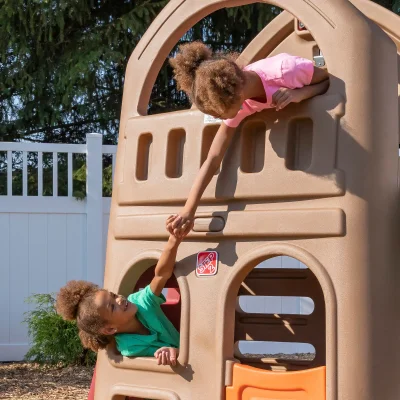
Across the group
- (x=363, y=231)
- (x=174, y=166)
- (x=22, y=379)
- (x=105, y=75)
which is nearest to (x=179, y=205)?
(x=174, y=166)

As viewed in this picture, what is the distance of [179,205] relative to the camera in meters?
3.09

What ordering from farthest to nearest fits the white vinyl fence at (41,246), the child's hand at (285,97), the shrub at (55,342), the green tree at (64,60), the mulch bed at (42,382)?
the green tree at (64,60) < the white vinyl fence at (41,246) < the shrub at (55,342) < the mulch bed at (42,382) < the child's hand at (285,97)

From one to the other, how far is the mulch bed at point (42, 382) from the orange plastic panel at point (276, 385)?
2.74 meters

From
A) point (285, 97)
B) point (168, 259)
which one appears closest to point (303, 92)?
point (285, 97)

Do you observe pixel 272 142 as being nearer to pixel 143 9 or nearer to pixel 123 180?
pixel 123 180

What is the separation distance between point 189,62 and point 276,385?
1119 mm

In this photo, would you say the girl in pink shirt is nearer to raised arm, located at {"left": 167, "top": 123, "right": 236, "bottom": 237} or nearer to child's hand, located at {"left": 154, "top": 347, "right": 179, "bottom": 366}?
raised arm, located at {"left": 167, "top": 123, "right": 236, "bottom": 237}

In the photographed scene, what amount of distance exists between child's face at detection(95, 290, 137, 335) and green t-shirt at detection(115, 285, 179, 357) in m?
0.05

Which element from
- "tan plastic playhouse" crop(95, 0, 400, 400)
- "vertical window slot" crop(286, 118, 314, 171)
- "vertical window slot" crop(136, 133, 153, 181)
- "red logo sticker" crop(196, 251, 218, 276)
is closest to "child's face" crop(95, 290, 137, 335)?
"tan plastic playhouse" crop(95, 0, 400, 400)

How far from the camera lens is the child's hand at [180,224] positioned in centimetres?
291

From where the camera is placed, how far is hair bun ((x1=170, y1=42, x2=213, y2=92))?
2.71m

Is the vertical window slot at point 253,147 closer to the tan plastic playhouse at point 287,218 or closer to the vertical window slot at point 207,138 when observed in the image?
the tan plastic playhouse at point 287,218

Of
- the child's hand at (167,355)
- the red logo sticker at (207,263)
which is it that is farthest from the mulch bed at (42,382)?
the red logo sticker at (207,263)

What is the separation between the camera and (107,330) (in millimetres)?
3188
